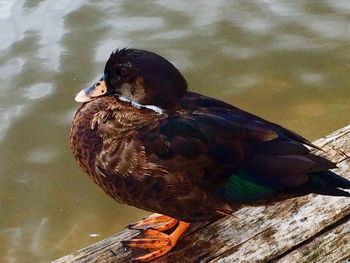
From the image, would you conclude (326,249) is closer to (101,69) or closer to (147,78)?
(147,78)

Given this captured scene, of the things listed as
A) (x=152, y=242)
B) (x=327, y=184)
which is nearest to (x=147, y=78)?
(x=152, y=242)

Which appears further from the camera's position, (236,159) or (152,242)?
(152,242)

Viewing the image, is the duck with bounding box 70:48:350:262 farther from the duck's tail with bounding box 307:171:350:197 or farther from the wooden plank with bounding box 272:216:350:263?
the wooden plank with bounding box 272:216:350:263

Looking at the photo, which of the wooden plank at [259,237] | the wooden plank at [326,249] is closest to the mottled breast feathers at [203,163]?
the wooden plank at [259,237]

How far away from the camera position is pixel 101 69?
5.41 metres

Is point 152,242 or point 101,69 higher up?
point 152,242

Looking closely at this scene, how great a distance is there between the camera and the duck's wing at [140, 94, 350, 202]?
243cm

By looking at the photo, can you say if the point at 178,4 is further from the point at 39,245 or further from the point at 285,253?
the point at 285,253

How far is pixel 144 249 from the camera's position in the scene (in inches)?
102

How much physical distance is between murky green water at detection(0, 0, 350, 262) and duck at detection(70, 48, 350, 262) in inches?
66.9

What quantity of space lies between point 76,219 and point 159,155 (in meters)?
1.98

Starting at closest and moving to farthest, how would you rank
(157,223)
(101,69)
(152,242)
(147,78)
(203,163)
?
(203,163) → (147,78) → (152,242) → (157,223) → (101,69)

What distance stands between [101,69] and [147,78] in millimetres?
2924

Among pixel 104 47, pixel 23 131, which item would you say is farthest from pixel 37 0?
pixel 23 131
